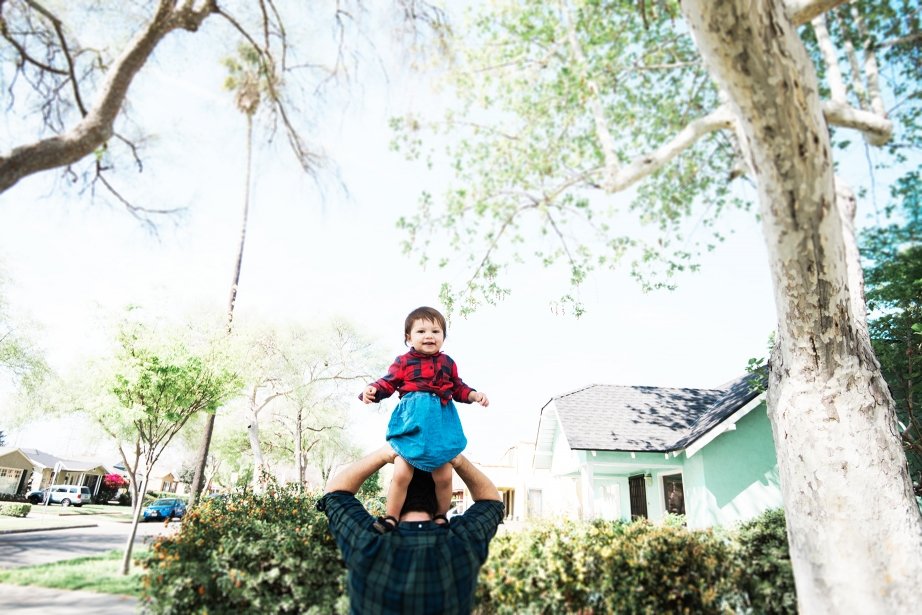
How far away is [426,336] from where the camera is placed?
2746 millimetres

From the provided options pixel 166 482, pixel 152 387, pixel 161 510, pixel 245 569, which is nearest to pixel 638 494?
pixel 152 387

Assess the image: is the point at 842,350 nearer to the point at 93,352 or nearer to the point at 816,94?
the point at 816,94

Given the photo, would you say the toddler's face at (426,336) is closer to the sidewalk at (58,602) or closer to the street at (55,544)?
the sidewalk at (58,602)

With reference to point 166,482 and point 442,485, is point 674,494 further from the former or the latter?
point 166,482

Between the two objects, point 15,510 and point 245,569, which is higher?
point 245,569

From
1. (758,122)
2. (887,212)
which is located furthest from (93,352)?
(887,212)

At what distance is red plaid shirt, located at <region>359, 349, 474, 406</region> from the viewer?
2590 mm

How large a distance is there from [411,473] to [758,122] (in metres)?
3.03

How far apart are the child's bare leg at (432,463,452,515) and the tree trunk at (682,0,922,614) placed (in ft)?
9.37

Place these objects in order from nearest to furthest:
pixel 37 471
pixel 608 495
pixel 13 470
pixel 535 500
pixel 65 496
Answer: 1. pixel 608 495
2. pixel 535 500
3. pixel 65 496
4. pixel 13 470
5. pixel 37 471

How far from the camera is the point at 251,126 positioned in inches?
286

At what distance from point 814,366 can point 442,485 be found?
3.33 metres

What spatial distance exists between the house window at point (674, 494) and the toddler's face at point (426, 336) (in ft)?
55.3

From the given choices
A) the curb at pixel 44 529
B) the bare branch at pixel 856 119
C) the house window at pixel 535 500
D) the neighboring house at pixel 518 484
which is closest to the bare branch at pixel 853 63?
the bare branch at pixel 856 119
